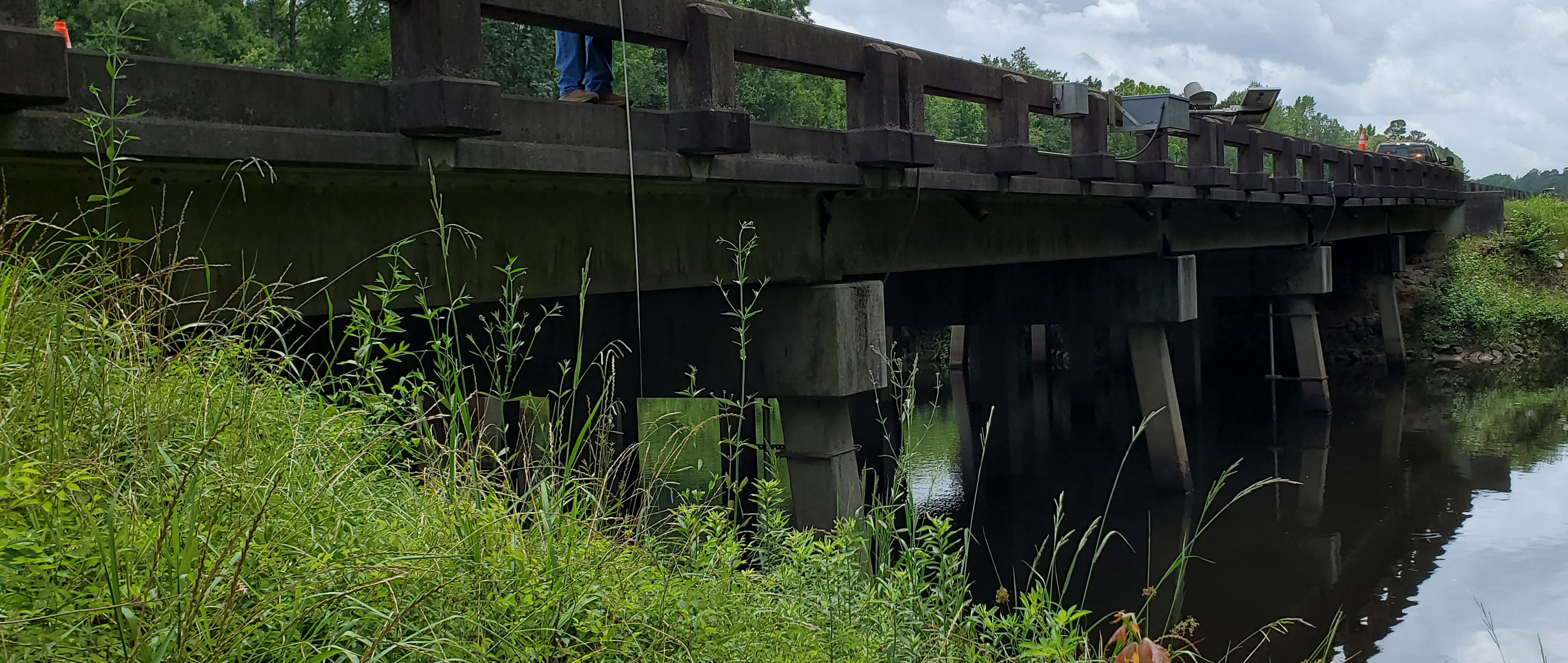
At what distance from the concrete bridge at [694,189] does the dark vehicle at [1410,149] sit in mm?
23372

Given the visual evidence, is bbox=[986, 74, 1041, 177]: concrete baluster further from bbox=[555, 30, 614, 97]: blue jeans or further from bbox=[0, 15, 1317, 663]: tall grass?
bbox=[0, 15, 1317, 663]: tall grass

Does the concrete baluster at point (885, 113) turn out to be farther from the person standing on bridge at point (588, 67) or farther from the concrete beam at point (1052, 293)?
the concrete beam at point (1052, 293)

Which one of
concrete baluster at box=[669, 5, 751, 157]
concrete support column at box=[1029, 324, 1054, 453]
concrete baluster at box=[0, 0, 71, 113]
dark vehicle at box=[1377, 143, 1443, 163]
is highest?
dark vehicle at box=[1377, 143, 1443, 163]

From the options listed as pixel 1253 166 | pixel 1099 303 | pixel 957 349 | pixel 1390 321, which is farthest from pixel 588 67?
pixel 1390 321

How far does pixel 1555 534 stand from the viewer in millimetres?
11578

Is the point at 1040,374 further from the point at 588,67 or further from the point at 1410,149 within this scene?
the point at 588,67

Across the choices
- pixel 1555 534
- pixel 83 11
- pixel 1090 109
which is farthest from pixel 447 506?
pixel 83 11

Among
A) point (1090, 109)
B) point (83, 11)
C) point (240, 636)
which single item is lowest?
point (240, 636)

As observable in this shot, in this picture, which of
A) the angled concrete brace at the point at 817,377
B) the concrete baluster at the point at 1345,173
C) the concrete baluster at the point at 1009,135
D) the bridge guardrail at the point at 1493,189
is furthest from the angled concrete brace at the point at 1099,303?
the bridge guardrail at the point at 1493,189

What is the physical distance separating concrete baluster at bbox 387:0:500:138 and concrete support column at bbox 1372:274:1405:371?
25588 mm

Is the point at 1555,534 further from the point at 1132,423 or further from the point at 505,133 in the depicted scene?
the point at 505,133

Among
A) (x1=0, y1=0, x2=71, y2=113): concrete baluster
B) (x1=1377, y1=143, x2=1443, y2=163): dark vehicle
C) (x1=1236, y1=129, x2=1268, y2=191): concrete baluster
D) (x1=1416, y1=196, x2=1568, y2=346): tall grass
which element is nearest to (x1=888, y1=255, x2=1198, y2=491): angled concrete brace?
(x1=1236, y1=129, x2=1268, y2=191): concrete baluster

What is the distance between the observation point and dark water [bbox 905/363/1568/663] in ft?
29.8

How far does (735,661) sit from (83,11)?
26.0 m
